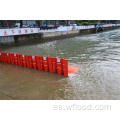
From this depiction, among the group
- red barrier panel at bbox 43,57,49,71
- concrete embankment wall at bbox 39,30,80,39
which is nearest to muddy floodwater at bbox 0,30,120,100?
red barrier panel at bbox 43,57,49,71

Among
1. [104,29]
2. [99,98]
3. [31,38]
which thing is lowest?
[99,98]

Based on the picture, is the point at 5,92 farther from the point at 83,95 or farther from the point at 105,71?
the point at 105,71

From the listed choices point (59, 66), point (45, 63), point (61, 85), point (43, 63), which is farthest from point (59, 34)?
point (61, 85)

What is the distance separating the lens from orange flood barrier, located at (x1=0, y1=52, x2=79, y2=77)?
8.58 m

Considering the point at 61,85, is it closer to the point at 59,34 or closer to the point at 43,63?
the point at 43,63

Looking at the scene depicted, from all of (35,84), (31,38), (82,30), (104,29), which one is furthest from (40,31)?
(104,29)

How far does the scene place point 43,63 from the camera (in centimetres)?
977

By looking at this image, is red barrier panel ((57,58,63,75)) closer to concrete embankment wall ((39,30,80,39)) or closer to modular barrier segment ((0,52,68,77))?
modular barrier segment ((0,52,68,77))

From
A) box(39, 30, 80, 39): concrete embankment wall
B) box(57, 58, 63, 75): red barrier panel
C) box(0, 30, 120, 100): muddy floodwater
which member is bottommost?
box(0, 30, 120, 100): muddy floodwater

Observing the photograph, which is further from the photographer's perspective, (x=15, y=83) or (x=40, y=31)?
(x=40, y=31)

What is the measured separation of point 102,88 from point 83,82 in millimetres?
1229

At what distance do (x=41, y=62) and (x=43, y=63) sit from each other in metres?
0.18

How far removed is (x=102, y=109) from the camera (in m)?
4.86

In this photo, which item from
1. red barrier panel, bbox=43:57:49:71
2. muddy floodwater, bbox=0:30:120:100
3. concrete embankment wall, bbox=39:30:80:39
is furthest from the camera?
concrete embankment wall, bbox=39:30:80:39
